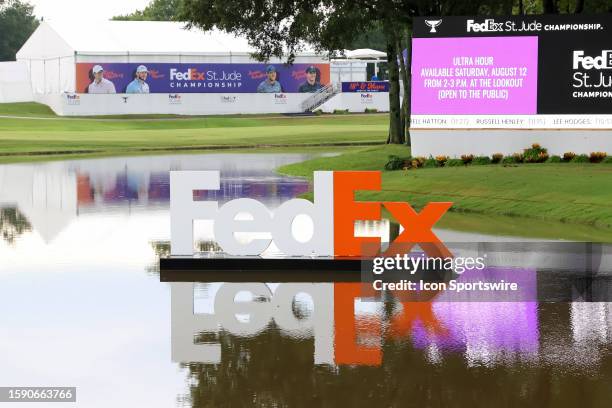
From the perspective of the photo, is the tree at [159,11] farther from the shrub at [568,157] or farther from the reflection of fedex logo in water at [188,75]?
the shrub at [568,157]

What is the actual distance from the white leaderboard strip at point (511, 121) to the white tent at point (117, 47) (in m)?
54.7

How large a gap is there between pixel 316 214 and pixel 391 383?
636 centimetres

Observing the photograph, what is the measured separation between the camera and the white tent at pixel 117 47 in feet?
281

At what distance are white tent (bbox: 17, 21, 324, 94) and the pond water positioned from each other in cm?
6856

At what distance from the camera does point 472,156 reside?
31.6 m

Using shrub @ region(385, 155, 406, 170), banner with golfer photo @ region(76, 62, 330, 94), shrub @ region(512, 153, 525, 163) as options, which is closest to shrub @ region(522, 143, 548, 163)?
shrub @ region(512, 153, 525, 163)

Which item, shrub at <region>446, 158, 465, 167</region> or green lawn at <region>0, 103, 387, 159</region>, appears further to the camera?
green lawn at <region>0, 103, 387, 159</region>

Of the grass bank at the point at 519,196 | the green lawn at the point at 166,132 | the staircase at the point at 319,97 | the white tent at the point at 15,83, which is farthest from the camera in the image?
the white tent at the point at 15,83

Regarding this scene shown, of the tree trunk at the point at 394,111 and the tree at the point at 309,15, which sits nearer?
the tree at the point at 309,15

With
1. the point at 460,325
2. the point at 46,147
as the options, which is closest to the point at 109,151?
the point at 46,147

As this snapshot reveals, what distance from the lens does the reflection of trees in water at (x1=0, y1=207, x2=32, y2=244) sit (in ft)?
69.3

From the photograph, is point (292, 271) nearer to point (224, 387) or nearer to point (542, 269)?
point (542, 269)

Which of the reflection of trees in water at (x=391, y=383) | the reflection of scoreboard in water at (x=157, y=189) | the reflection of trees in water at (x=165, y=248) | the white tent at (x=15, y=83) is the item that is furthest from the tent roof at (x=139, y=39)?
the reflection of trees in water at (x=391, y=383)

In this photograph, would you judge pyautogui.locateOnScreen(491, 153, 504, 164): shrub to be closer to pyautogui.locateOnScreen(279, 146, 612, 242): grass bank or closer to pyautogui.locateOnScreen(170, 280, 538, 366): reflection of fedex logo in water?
pyautogui.locateOnScreen(279, 146, 612, 242): grass bank
